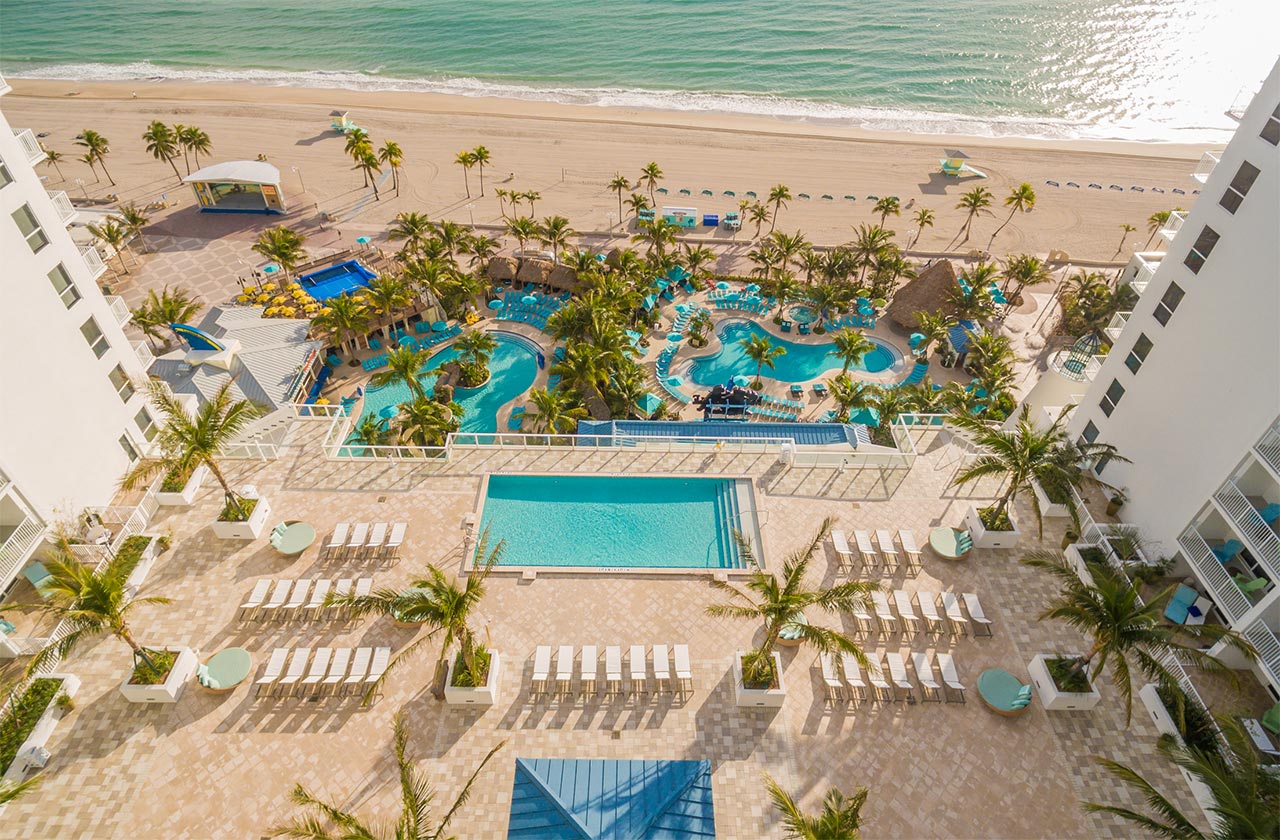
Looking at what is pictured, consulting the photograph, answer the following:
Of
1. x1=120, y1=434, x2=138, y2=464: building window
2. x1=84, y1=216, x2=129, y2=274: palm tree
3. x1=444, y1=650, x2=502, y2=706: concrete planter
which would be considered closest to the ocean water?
x1=84, y1=216, x2=129, y2=274: palm tree

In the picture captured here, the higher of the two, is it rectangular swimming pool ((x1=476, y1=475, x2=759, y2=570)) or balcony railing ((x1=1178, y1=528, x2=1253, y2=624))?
balcony railing ((x1=1178, y1=528, x2=1253, y2=624))

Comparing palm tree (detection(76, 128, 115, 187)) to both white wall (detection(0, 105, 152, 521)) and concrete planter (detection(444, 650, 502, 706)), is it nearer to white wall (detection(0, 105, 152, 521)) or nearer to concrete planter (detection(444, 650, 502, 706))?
white wall (detection(0, 105, 152, 521))

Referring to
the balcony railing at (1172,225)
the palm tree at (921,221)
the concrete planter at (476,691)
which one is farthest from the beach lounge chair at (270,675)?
the palm tree at (921,221)

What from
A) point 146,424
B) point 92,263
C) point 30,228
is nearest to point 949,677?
point 146,424

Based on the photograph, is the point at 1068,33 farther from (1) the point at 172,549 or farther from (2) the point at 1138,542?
(1) the point at 172,549

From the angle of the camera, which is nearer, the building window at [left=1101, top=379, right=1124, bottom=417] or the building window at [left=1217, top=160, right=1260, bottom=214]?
the building window at [left=1217, top=160, right=1260, bottom=214]

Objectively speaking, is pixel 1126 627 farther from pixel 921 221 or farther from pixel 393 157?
Answer: pixel 393 157

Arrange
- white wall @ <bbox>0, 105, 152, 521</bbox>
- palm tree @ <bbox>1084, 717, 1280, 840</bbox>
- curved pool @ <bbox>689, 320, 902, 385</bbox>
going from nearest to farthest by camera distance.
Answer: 1. palm tree @ <bbox>1084, 717, 1280, 840</bbox>
2. white wall @ <bbox>0, 105, 152, 521</bbox>
3. curved pool @ <bbox>689, 320, 902, 385</bbox>
